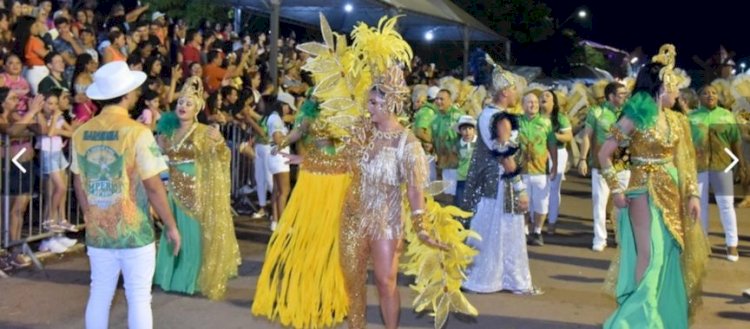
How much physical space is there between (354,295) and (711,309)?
3.56 metres

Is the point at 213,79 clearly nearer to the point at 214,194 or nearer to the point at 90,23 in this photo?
the point at 90,23

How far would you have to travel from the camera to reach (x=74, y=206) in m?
10.7

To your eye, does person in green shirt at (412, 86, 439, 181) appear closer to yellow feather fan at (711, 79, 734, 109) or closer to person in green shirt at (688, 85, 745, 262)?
person in green shirt at (688, 85, 745, 262)

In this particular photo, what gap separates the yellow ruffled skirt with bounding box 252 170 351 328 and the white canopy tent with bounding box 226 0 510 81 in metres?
7.14

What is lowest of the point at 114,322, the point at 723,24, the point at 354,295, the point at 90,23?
the point at 114,322

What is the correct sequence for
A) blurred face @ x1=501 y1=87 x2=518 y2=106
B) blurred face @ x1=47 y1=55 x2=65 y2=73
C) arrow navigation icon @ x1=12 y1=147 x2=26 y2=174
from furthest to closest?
blurred face @ x1=47 y1=55 x2=65 y2=73 → arrow navigation icon @ x1=12 y1=147 x2=26 y2=174 → blurred face @ x1=501 y1=87 x2=518 y2=106

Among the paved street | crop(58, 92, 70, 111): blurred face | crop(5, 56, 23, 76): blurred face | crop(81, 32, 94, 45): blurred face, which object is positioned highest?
crop(81, 32, 94, 45): blurred face

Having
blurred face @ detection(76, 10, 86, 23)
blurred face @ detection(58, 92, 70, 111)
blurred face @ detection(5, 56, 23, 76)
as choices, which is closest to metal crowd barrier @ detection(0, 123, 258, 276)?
blurred face @ detection(58, 92, 70, 111)

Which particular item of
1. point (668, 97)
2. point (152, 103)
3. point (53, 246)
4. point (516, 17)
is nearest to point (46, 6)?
point (152, 103)

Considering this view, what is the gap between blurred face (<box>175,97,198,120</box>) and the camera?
767 cm

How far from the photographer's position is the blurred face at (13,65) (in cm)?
983

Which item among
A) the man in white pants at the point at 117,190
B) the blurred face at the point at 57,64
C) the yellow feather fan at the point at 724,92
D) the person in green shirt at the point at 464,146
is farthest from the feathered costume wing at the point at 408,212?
the yellow feather fan at the point at 724,92

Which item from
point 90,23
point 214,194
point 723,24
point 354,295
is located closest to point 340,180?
point 214,194

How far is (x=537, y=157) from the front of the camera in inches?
433
